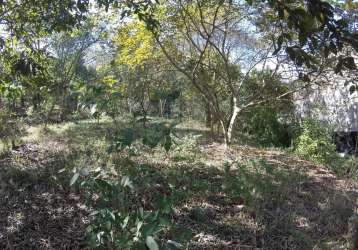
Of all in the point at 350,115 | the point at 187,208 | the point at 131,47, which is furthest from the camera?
the point at 350,115

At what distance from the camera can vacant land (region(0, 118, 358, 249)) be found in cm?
321

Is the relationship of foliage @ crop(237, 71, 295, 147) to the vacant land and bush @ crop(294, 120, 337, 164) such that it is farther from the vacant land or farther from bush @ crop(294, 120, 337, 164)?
the vacant land

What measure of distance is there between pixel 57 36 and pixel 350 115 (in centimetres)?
876

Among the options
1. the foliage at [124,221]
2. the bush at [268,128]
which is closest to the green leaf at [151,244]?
the foliage at [124,221]

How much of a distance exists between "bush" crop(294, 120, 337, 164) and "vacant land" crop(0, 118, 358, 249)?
5.35 feet

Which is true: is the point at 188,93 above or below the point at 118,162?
above

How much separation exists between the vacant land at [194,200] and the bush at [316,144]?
163 centimetres

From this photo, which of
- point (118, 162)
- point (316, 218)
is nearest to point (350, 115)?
point (316, 218)

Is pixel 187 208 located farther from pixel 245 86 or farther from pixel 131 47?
pixel 245 86

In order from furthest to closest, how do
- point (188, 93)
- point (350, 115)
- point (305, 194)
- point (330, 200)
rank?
point (188, 93) → point (350, 115) → point (305, 194) → point (330, 200)

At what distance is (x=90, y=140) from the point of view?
6000 millimetres

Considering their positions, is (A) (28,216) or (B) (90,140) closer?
(A) (28,216)

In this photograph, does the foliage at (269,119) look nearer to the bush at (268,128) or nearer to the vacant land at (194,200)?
the bush at (268,128)

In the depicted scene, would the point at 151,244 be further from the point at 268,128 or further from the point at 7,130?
the point at 268,128
